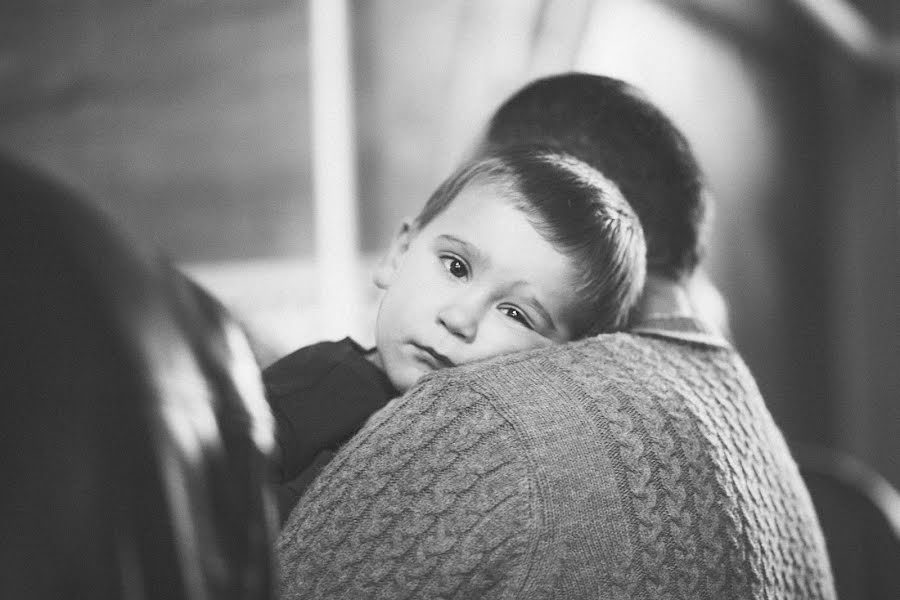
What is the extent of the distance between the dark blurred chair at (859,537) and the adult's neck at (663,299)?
0.72 m

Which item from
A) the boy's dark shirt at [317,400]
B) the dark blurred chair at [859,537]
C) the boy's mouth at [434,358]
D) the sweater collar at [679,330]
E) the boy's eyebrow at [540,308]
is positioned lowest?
the dark blurred chair at [859,537]

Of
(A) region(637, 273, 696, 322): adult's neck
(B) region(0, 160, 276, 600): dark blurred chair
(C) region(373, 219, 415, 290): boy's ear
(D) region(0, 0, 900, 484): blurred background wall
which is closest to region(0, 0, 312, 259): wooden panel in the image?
(D) region(0, 0, 900, 484): blurred background wall

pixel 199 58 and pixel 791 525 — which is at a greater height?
pixel 199 58

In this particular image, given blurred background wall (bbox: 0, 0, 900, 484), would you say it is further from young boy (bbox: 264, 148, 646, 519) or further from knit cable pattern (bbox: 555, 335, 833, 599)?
knit cable pattern (bbox: 555, 335, 833, 599)

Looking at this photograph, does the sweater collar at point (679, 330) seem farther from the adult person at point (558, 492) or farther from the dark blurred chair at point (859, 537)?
the dark blurred chair at point (859, 537)

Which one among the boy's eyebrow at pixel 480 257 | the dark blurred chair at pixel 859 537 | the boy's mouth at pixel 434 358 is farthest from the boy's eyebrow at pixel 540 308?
the dark blurred chair at pixel 859 537

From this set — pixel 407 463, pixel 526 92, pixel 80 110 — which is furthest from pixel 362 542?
pixel 80 110

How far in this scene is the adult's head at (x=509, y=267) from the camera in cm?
93

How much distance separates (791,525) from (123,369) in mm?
713

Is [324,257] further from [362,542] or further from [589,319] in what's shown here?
[362,542]

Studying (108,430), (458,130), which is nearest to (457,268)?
(108,430)

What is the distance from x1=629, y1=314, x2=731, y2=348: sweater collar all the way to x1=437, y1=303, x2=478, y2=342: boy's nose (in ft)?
0.52

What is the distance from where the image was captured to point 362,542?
0.67 meters

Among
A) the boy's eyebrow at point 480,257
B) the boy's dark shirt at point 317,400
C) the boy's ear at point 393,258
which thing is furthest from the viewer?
the boy's ear at point 393,258
